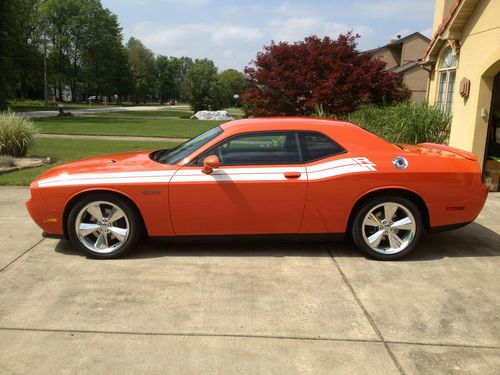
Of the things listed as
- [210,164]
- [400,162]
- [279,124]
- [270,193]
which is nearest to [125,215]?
[210,164]

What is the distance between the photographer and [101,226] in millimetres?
4793

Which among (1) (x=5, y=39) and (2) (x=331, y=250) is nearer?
(2) (x=331, y=250)

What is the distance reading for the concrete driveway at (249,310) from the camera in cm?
306

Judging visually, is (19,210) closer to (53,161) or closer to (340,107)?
(53,161)

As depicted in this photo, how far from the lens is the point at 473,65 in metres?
8.98

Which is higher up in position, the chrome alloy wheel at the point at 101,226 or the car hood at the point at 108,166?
the car hood at the point at 108,166

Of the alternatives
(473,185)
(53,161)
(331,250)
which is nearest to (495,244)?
(473,185)

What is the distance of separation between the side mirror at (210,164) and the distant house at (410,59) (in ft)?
97.1

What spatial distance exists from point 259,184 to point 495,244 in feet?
9.58

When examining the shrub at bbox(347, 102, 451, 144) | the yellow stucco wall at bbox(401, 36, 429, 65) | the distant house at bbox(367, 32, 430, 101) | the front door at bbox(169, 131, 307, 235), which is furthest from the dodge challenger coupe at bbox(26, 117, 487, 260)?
the yellow stucco wall at bbox(401, 36, 429, 65)

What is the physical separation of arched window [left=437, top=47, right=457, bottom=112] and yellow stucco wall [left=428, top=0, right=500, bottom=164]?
3.40m

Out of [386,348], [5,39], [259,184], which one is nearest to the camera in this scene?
[386,348]

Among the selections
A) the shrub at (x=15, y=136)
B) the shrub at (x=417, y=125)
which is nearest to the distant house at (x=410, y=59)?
the shrub at (x=417, y=125)

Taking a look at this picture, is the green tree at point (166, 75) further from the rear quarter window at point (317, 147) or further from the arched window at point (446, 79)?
the rear quarter window at point (317, 147)
